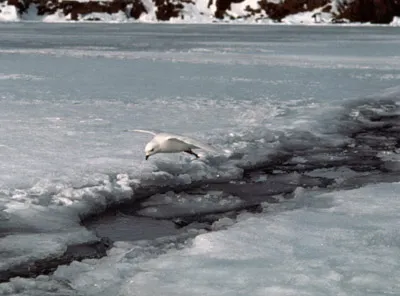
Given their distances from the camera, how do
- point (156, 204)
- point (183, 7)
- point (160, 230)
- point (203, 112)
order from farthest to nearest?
point (183, 7)
point (203, 112)
point (156, 204)
point (160, 230)

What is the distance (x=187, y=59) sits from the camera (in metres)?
27.6

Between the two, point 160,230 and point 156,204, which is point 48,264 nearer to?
point 160,230

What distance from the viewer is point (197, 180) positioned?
830 centimetres

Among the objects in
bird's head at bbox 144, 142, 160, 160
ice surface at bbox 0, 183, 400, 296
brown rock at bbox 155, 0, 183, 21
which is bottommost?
brown rock at bbox 155, 0, 183, 21

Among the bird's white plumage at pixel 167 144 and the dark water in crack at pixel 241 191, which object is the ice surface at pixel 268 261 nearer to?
the dark water in crack at pixel 241 191

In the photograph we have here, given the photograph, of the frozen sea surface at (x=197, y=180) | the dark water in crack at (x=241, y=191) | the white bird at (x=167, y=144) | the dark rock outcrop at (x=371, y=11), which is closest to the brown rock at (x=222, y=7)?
the dark rock outcrop at (x=371, y=11)

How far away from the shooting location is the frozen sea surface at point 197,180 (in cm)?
497

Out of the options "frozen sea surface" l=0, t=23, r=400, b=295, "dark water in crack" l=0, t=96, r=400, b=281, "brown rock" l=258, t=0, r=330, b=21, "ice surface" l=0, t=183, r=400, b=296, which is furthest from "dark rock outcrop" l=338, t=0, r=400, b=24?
"ice surface" l=0, t=183, r=400, b=296

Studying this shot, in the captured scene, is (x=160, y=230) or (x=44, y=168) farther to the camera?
(x=44, y=168)

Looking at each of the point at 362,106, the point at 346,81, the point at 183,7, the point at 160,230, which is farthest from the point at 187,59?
the point at 183,7

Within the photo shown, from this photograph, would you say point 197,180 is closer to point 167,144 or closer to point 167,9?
point 167,144

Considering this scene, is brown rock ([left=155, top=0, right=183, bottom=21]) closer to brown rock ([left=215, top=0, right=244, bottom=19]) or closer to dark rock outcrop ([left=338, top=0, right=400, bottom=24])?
brown rock ([left=215, top=0, right=244, bottom=19])

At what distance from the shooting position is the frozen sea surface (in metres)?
4.97

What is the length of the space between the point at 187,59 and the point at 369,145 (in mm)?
17529
